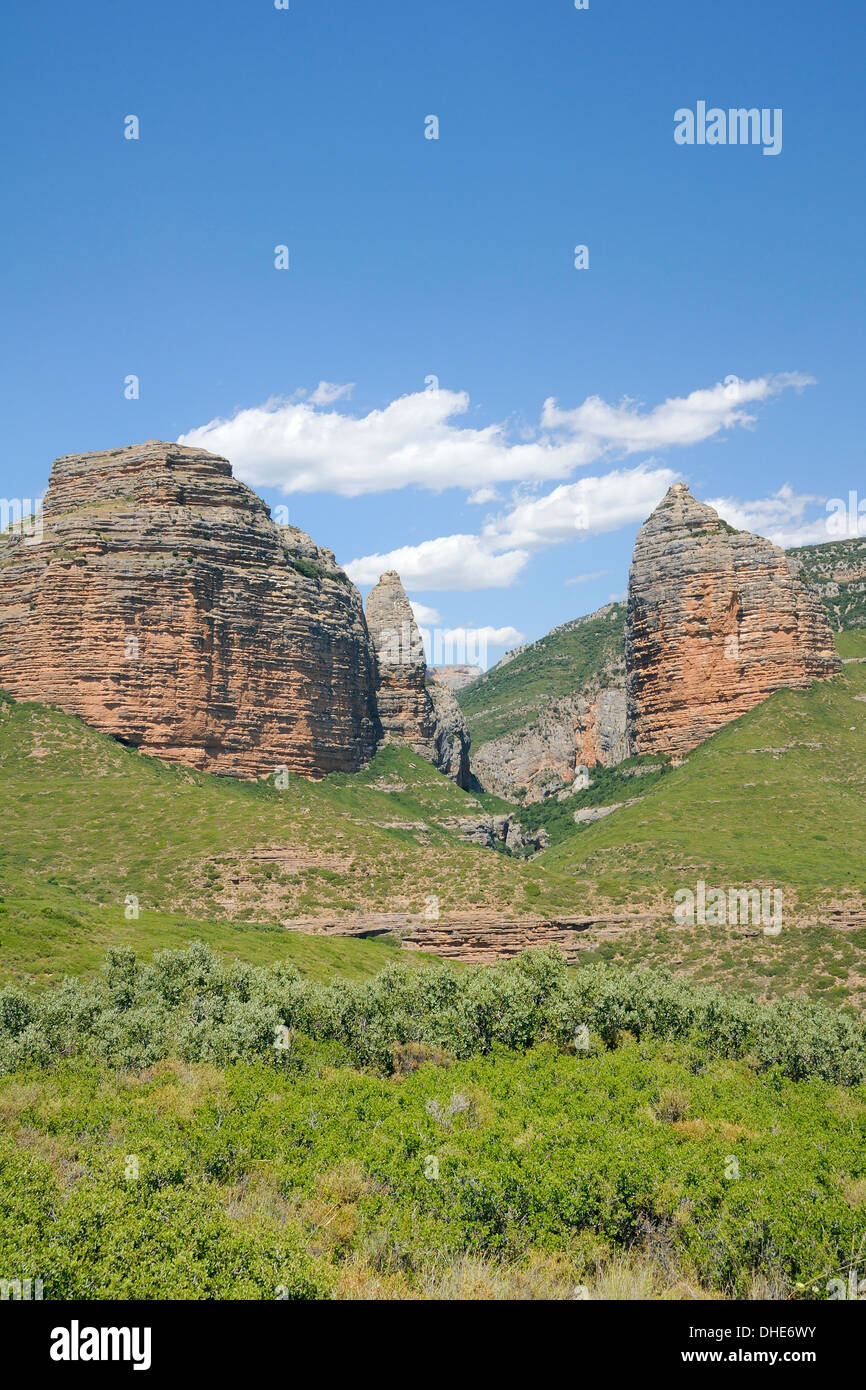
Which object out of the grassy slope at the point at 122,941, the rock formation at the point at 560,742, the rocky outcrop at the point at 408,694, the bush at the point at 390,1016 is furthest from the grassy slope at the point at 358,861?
the rock formation at the point at 560,742

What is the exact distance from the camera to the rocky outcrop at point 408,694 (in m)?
102

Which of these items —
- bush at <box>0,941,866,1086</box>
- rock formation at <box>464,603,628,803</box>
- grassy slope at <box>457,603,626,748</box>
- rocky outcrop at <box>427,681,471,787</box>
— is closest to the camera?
bush at <box>0,941,866,1086</box>

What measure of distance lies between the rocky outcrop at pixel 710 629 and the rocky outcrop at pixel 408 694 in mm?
23788

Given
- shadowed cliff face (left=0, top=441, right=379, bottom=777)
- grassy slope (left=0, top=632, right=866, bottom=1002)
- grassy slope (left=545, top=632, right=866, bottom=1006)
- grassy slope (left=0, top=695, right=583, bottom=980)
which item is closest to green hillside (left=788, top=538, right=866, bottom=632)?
grassy slope (left=545, top=632, right=866, bottom=1006)

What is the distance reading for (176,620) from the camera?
75.4 m

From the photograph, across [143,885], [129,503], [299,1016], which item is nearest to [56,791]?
[143,885]

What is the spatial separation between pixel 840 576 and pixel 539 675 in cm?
5177

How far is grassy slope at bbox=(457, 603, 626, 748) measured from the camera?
143m

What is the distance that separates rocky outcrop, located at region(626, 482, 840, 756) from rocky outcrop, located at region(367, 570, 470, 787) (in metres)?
23.8

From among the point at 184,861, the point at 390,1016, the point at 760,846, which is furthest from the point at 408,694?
the point at 390,1016

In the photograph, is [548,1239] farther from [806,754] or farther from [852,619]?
[852,619]

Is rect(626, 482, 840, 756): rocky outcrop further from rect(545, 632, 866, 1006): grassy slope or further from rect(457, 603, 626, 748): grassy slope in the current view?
rect(457, 603, 626, 748): grassy slope

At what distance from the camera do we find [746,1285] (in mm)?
14516

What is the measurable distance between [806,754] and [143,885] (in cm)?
5388
